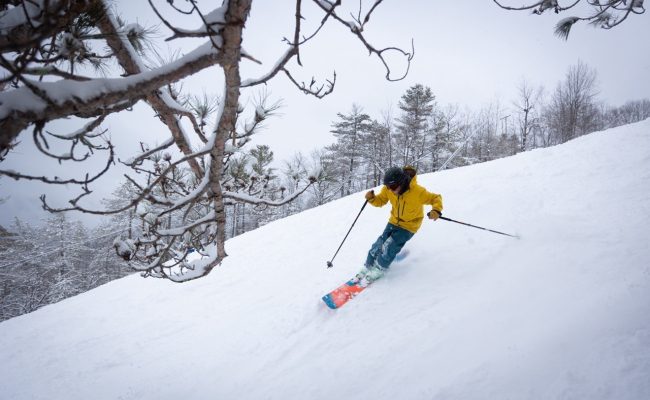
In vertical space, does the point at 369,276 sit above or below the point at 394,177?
below

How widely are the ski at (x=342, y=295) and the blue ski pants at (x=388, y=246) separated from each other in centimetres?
44

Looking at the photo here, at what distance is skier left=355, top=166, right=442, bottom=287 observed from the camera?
4.01 m

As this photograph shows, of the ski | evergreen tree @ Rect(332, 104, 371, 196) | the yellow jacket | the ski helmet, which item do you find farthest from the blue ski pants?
evergreen tree @ Rect(332, 104, 371, 196)

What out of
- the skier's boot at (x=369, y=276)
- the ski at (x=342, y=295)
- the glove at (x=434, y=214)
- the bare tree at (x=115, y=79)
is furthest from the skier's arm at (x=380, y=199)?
the bare tree at (x=115, y=79)

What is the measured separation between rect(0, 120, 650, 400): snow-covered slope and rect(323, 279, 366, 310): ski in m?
0.12

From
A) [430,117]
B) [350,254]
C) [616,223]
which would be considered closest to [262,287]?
[350,254]

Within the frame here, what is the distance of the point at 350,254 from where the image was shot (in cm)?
614

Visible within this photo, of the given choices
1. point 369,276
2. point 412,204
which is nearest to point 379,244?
point 369,276

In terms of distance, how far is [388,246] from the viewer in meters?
4.36

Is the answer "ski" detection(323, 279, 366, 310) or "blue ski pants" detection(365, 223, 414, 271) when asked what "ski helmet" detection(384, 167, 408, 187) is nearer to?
"blue ski pants" detection(365, 223, 414, 271)

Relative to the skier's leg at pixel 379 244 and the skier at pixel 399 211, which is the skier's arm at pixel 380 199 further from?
the skier's leg at pixel 379 244

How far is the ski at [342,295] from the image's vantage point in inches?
169

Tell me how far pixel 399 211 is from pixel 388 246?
623mm

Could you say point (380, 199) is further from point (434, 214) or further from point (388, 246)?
point (434, 214)
